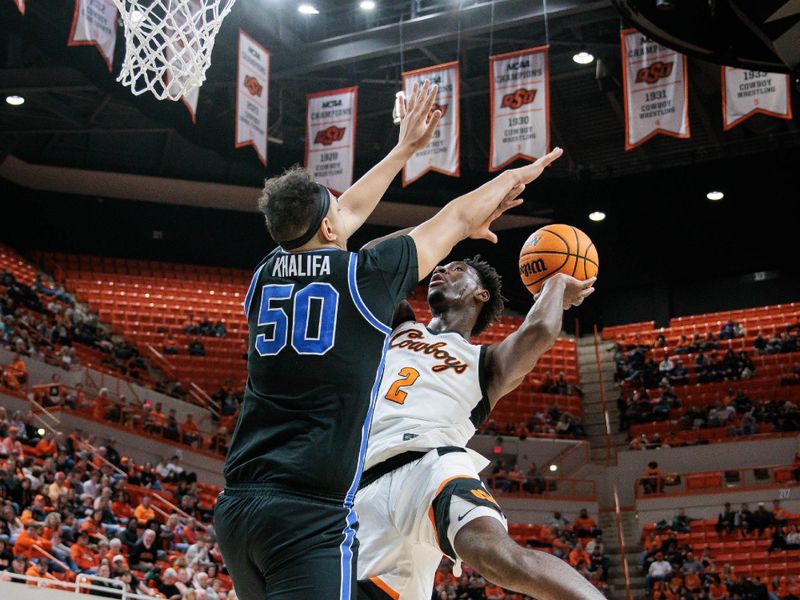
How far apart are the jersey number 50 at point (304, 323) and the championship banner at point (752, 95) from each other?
49.3ft

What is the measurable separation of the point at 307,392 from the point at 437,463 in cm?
153

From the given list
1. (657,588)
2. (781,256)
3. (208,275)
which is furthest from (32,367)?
(781,256)

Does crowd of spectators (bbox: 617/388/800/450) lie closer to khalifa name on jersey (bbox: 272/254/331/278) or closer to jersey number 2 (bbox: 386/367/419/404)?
jersey number 2 (bbox: 386/367/419/404)

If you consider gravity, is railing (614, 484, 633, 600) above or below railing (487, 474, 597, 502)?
below

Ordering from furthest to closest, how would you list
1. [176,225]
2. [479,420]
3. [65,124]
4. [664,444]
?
[176,225] < [65,124] < [664,444] < [479,420]

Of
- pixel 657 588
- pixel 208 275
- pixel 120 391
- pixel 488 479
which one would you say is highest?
pixel 208 275

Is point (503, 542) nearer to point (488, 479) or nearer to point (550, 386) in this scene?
point (488, 479)

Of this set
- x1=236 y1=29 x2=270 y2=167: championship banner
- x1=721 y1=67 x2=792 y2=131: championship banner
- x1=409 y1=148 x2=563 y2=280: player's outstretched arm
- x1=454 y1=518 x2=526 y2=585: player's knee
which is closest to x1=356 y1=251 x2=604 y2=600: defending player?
x1=454 y1=518 x2=526 y2=585: player's knee

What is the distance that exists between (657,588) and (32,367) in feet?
39.6

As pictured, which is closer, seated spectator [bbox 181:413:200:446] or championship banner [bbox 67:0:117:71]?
championship banner [bbox 67:0:117:71]

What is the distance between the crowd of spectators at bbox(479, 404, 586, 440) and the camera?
25.0 metres

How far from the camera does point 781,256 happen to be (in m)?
27.3

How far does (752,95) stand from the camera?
17250 mm

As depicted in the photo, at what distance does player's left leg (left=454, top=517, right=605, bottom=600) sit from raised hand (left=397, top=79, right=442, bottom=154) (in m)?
1.59
